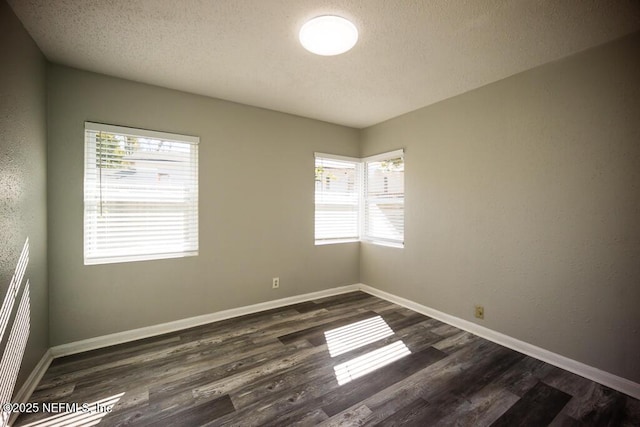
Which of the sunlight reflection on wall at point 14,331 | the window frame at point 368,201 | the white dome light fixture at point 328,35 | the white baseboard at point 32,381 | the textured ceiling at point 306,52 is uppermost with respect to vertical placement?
the textured ceiling at point 306,52

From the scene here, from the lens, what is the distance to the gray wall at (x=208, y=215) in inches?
95.3

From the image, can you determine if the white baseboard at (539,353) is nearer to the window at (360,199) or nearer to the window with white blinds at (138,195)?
the window at (360,199)

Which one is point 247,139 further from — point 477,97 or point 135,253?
point 477,97

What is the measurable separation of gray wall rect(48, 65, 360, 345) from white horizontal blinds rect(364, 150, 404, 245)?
39 centimetres

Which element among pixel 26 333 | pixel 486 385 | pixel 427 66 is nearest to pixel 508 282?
pixel 486 385

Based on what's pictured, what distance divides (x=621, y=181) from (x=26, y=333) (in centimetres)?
429

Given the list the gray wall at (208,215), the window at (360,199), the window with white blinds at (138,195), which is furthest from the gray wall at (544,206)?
the window with white blinds at (138,195)

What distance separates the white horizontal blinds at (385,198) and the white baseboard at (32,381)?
3.63 m

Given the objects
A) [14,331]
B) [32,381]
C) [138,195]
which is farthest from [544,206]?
[32,381]

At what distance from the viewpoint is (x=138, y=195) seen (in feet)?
8.87

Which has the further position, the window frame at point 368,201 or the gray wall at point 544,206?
the window frame at point 368,201

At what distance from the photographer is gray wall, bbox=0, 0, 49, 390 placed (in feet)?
5.37

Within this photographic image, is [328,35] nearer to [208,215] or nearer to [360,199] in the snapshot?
[208,215]

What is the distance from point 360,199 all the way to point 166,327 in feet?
9.81
